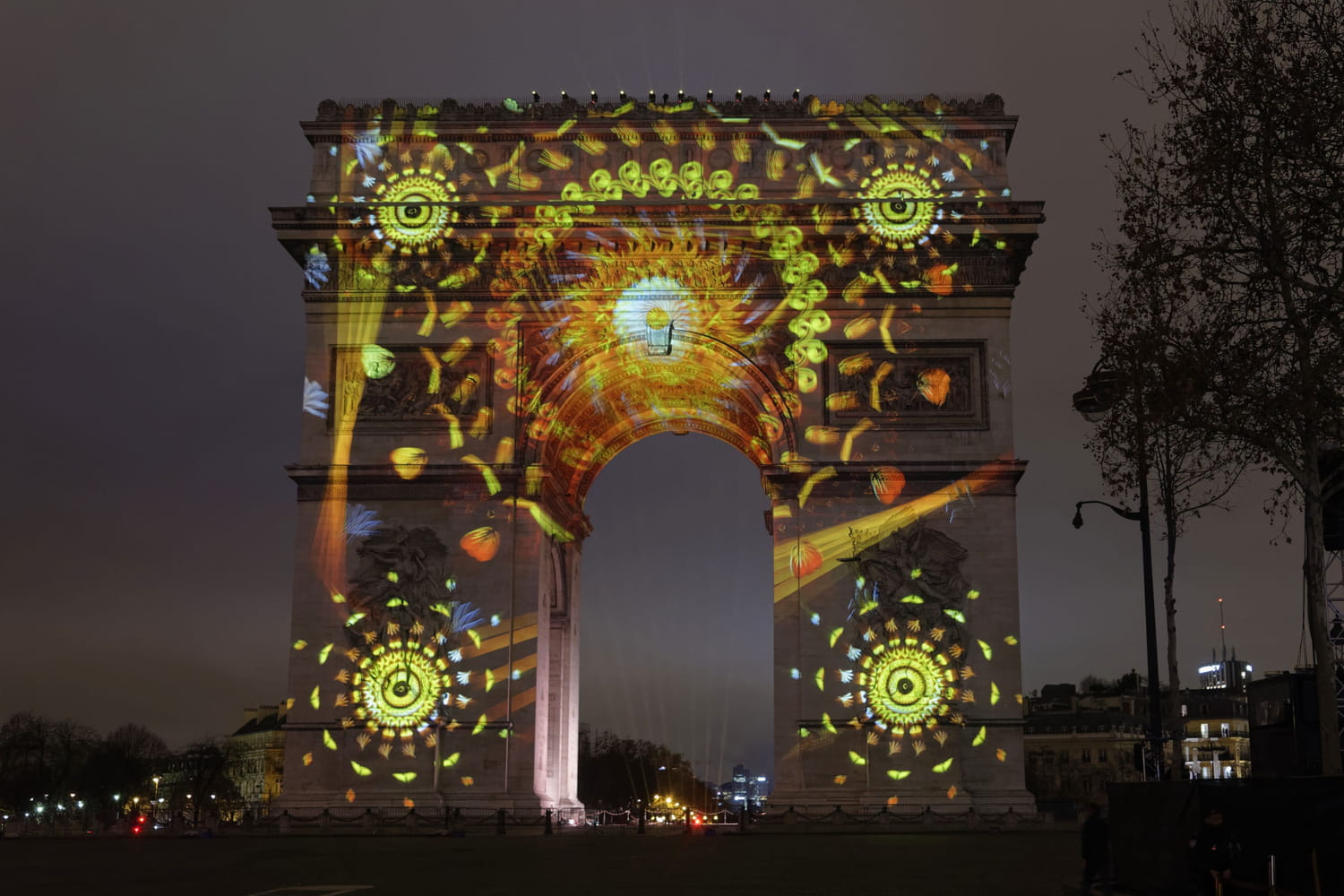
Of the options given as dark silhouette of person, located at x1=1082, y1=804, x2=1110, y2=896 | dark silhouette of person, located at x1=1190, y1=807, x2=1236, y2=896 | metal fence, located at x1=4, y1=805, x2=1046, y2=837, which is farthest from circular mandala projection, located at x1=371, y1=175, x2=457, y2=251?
dark silhouette of person, located at x1=1190, y1=807, x2=1236, y2=896

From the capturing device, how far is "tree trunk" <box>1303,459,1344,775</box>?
1717cm

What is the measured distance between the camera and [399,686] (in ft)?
107

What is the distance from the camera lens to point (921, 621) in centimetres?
3250

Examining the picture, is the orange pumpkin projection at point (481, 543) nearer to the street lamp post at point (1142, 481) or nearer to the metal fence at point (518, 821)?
the metal fence at point (518, 821)

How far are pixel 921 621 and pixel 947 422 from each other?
4.52 meters

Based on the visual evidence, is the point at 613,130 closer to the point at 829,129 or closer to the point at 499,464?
the point at 829,129

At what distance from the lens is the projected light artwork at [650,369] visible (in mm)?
32312

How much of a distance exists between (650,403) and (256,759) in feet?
350

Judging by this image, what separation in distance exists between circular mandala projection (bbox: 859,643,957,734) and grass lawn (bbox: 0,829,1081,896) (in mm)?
2992

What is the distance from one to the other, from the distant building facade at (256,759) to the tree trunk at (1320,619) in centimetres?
10887

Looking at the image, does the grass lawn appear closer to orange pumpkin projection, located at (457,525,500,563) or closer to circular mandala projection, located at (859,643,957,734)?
circular mandala projection, located at (859,643,957,734)

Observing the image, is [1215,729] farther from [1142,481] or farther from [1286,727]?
[1142,481]

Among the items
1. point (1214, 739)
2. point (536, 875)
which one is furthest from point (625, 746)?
point (536, 875)

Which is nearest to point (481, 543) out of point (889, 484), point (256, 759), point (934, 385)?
point (889, 484)
